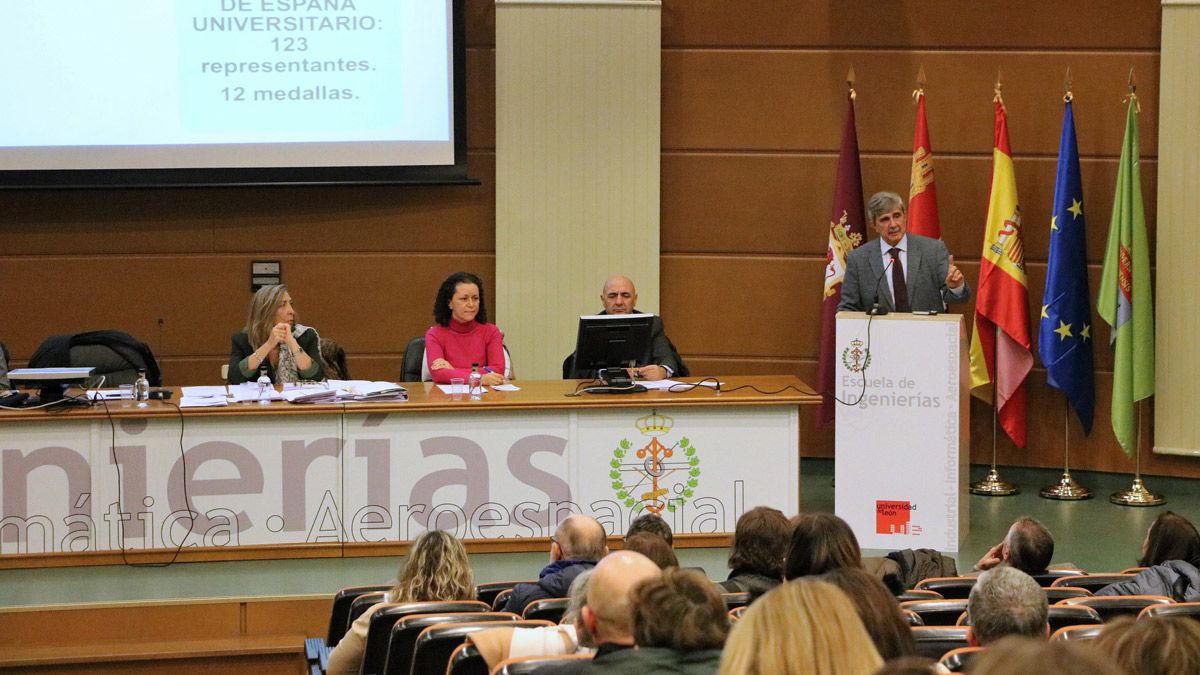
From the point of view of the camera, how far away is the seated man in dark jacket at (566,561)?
3.61 m

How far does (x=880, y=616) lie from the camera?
229 centimetres

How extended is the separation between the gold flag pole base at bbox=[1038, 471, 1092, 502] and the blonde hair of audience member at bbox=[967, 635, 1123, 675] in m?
5.99

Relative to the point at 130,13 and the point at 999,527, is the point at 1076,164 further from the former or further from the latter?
the point at 130,13

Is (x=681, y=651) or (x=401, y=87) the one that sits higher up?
(x=401, y=87)

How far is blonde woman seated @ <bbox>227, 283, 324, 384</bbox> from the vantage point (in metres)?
5.89

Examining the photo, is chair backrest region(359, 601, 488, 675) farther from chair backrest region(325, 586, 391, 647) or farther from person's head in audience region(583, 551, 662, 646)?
person's head in audience region(583, 551, 662, 646)

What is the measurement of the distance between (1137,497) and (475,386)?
336cm

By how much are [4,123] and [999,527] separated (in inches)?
209

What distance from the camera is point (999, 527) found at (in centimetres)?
630

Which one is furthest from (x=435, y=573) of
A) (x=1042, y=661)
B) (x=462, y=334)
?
(x=462, y=334)

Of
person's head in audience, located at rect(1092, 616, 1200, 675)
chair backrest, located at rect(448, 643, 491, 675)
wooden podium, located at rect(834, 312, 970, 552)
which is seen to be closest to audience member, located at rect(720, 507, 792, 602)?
chair backrest, located at rect(448, 643, 491, 675)

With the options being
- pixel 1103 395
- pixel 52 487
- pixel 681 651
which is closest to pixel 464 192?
pixel 52 487

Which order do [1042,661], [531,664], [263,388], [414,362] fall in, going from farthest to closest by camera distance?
[414,362], [263,388], [531,664], [1042,661]

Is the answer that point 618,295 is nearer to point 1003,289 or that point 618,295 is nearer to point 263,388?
point 263,388
